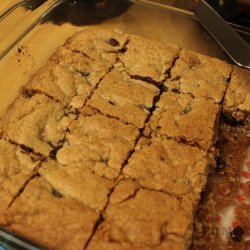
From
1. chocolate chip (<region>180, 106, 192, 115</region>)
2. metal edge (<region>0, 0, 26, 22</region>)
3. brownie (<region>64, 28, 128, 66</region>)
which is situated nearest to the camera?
chocolate chip (<region>180, 106, 192, 115</region>)

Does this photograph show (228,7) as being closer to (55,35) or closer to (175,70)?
(175,70)

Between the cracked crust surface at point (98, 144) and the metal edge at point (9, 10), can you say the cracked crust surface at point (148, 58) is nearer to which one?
the cracked crust surface at point (98, 144)

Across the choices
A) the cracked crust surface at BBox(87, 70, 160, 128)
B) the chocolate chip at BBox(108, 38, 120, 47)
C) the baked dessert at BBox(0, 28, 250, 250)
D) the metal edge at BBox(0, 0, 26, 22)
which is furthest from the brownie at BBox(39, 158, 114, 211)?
the metal edge at BBox(0, 0, 26, 22)

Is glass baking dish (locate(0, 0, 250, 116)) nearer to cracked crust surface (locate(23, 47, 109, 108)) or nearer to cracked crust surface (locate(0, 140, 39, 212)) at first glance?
cracked crust surface (locate(23, 47, 109, 108))

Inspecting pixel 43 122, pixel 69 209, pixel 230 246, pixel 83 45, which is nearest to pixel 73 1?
pixel 83 45

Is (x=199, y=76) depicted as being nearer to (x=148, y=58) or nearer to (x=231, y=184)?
(x=148, y=58)

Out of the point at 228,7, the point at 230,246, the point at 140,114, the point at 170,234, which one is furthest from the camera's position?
the point at 228,7

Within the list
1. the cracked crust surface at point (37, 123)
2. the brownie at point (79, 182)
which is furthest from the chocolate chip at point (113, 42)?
the brownie at point (79, 182)
